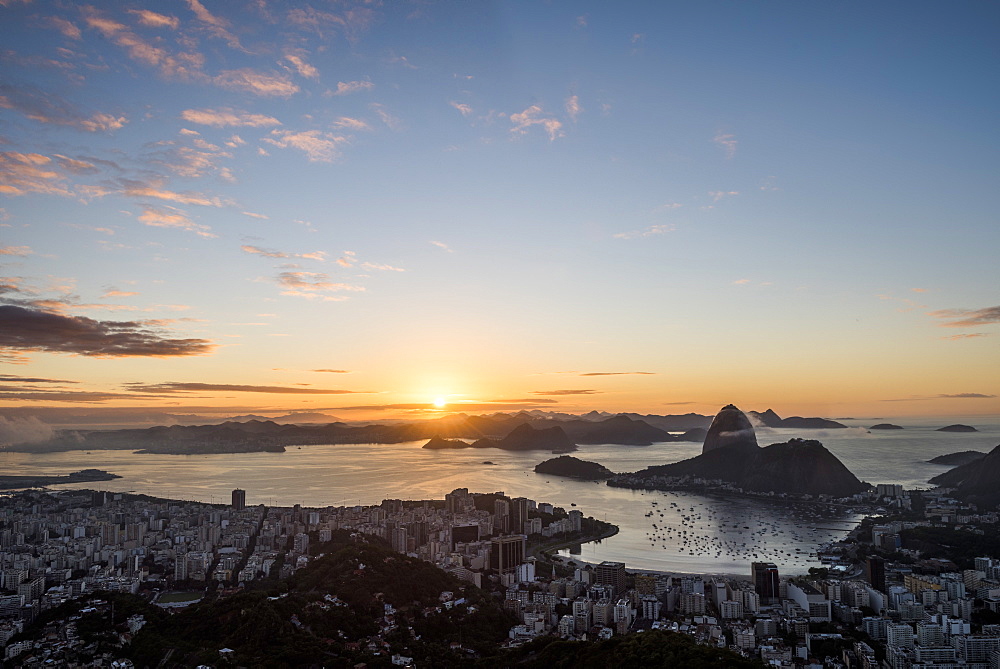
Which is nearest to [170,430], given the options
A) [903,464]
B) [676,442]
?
[676,442]

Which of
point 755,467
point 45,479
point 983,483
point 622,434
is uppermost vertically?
point 983,483

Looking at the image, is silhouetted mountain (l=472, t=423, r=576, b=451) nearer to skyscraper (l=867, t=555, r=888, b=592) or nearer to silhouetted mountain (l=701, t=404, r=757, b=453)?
silhouetted mountain (l=701, t=404, r=757, b=453)

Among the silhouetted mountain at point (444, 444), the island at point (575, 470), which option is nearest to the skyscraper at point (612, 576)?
the island at point (575, 470)

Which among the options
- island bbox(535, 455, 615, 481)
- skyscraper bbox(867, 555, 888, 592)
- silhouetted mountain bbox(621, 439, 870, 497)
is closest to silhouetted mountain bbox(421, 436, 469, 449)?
island bbox(535, 455, 615, 481)

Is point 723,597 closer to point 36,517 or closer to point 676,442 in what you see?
point 36,517

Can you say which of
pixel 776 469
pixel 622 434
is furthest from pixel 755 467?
pixel 622 434

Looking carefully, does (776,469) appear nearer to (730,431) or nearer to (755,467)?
(755,467)
